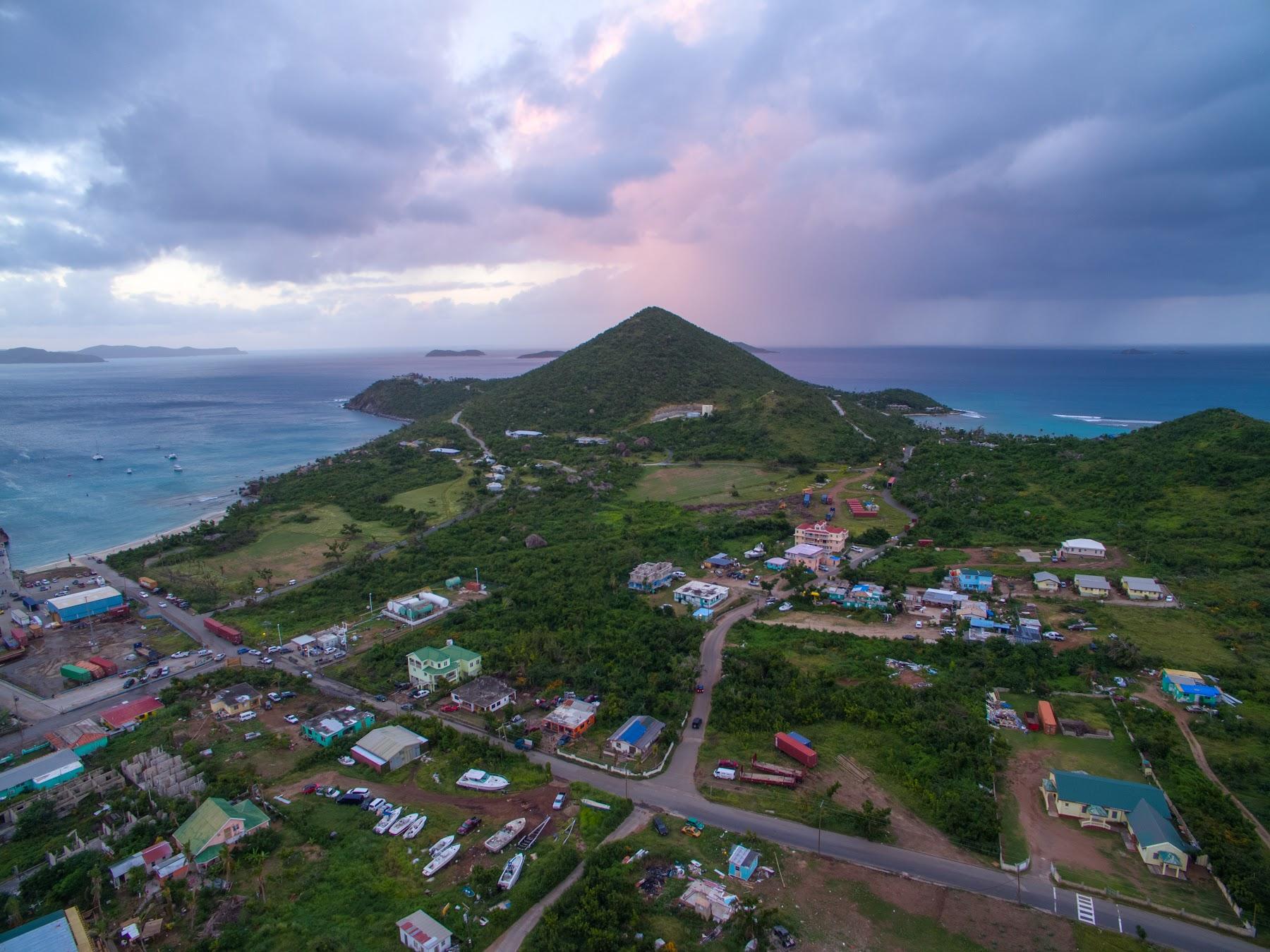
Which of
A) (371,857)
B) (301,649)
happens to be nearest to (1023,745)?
(371,857)

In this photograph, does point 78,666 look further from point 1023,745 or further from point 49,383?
point 49,383

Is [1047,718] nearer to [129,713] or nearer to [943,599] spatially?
[943,599]

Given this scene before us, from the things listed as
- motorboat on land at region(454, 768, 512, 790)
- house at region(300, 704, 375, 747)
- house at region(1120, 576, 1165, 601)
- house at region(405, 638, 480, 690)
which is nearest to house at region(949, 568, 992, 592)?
house at region(1120, 576, 1165, 601)

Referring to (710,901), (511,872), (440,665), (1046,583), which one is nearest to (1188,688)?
(1046,583)

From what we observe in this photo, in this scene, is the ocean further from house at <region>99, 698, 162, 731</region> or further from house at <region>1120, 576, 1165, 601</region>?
house at <region>1120, 576, 1165, 601</region>

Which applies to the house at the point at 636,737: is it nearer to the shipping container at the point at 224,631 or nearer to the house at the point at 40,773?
the house at the point at 40,773

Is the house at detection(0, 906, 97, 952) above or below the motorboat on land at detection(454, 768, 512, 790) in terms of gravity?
above

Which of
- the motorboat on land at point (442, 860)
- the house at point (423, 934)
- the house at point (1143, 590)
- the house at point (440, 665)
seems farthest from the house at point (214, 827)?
the house at point (1143, 590)
